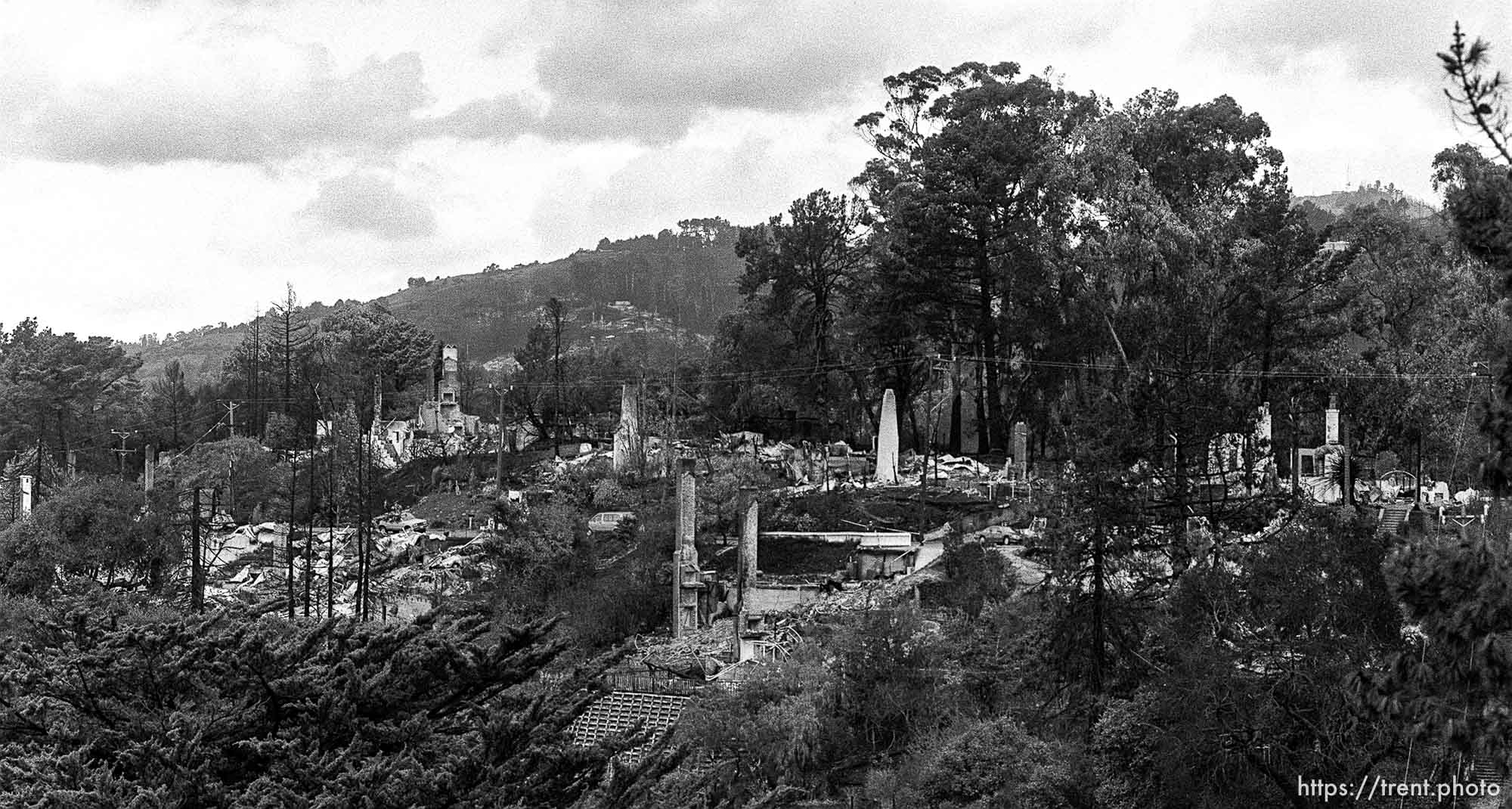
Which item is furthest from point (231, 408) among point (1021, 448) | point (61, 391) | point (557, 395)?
point (1021, 448)

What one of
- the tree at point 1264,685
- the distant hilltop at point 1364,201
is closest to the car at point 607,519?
the tree at point 1264,685

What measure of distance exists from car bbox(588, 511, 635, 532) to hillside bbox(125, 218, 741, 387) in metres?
77.1

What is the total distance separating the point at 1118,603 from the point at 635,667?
22.2 feet

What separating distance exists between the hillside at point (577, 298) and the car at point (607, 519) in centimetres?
7707

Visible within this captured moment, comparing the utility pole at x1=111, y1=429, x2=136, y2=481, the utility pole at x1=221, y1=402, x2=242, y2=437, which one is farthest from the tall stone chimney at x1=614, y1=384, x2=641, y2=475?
the utility pole at x1=111, y1=429, x2=136, y2=481

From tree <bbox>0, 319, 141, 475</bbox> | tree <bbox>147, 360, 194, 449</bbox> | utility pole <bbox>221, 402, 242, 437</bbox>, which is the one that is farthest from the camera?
tree <bbox>0, 319, 141, 475</bbox>

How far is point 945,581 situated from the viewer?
2267 centimetres

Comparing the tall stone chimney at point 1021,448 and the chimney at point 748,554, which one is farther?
the tall stone chimney at point 1021,448

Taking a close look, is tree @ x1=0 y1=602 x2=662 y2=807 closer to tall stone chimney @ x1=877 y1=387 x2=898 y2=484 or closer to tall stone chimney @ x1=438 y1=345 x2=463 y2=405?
tall stone chimney @ x1=877 y1=387 x2=898 y2=484

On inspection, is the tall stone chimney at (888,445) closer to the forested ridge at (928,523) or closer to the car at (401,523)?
the forested ridge at (928,523)

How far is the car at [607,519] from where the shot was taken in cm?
2866

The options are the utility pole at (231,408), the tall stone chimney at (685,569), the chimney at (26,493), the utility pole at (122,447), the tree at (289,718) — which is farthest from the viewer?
the utility pole at (231,408)

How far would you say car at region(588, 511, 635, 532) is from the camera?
28656 mm

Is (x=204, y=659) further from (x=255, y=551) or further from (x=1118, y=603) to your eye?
(x=255, y=551)
